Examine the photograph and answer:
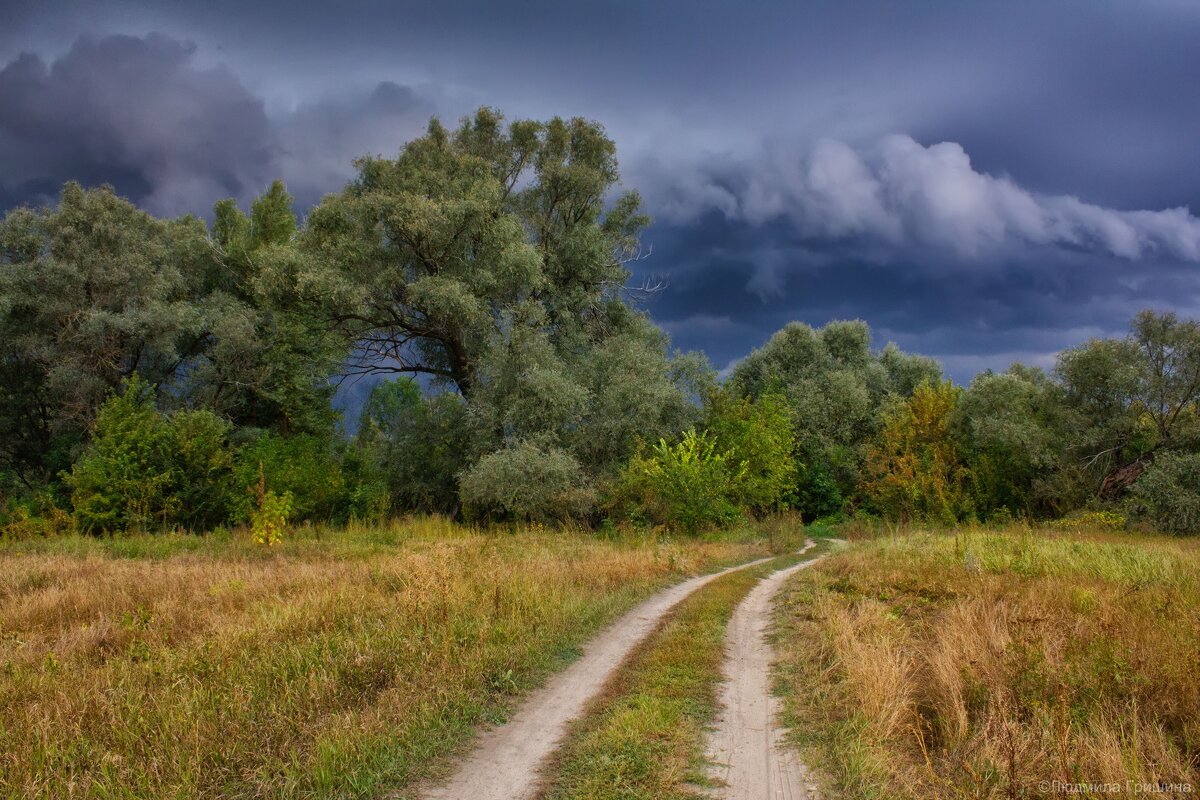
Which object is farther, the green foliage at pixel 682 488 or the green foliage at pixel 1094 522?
the green foliage at pixel 1094 522

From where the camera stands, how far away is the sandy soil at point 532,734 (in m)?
4.81

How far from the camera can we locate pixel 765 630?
9742 millimetres

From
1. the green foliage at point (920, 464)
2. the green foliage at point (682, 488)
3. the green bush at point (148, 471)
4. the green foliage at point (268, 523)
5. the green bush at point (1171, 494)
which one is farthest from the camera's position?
the green foliage at point (920, 464)

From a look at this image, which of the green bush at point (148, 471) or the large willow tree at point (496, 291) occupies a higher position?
the large willow tree at point (496, 291)

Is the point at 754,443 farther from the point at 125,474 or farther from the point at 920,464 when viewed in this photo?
the point at 125,474

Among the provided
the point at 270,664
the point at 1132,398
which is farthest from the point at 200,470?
the point at 1132,398

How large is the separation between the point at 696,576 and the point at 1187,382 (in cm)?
3030

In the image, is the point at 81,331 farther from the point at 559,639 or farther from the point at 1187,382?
the point at 1187,382

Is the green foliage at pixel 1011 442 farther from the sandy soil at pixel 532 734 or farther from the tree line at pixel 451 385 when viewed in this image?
the sandy soil at pixel 532 734

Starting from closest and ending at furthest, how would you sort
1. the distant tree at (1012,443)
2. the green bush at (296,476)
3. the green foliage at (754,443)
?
the green bush at (296,476)
the green foliage at (754,443)
the distant tree at (1012,443)

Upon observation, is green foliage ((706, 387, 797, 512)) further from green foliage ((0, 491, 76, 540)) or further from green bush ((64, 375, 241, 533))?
green foliage ((0, 491, 76, 540))

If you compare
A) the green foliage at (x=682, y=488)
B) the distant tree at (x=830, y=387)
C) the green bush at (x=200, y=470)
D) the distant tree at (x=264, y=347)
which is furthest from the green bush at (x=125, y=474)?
the distant tree at (x=830, y=387)

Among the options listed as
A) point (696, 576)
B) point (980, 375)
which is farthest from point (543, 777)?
point (980, 375)

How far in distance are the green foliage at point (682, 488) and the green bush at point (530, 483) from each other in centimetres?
206
